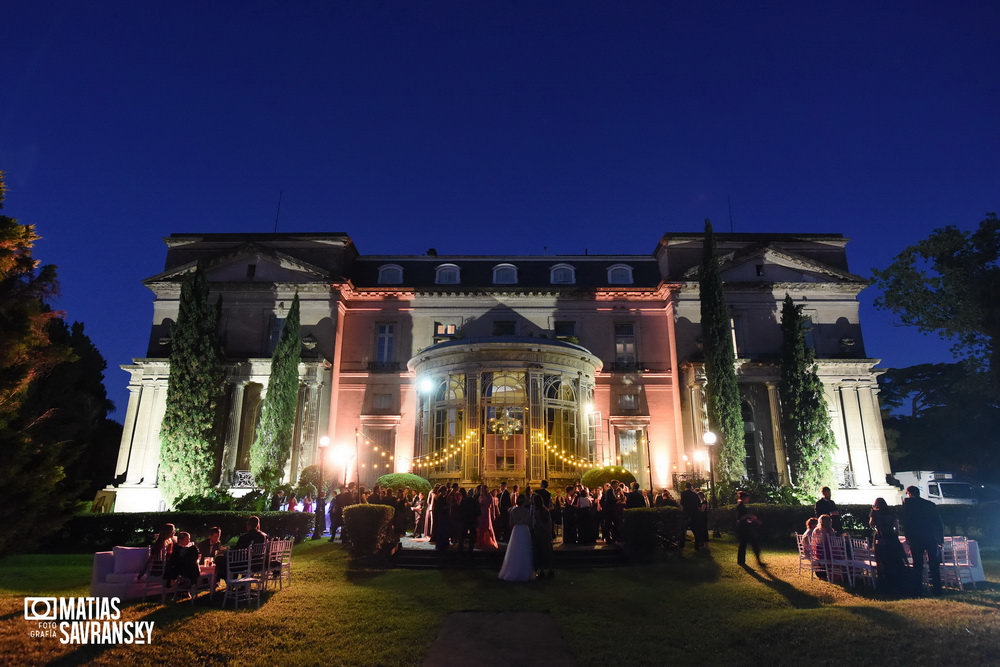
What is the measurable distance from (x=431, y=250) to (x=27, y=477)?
2477 centimetres

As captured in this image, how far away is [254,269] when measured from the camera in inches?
1259

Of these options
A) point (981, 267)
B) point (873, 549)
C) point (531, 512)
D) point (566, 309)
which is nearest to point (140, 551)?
point (531, 512)

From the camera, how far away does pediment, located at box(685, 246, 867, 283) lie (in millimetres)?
31438

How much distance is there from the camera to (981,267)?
82.4ft

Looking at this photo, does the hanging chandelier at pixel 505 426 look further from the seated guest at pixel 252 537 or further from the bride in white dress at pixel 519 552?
the seated guest at pixel 252 537

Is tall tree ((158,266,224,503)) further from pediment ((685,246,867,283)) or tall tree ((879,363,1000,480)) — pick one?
tall tree ((879,363,1000,480))

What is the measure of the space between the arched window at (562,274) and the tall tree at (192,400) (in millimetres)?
17224

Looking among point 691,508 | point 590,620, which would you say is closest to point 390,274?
point 691,508

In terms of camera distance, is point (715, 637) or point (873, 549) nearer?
point (715, 637)

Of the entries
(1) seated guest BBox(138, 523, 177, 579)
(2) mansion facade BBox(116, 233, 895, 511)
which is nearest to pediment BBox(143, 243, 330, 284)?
(2) mansion facade BBox(116, 233, 895, 511)

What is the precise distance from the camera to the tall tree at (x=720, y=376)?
25656 mm

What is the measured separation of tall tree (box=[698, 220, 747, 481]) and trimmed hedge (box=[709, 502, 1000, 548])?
479 cm

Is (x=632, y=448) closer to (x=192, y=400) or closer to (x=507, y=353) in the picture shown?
(x=507, y=353)

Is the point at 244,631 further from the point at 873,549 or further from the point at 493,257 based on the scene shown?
the point at 493,257
